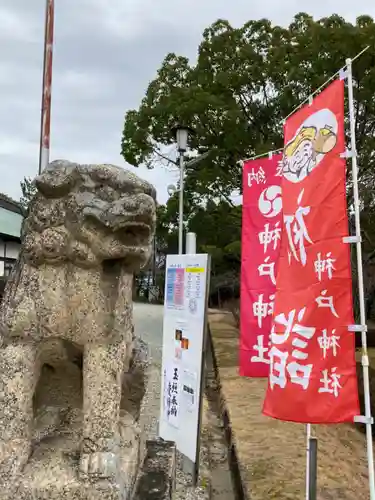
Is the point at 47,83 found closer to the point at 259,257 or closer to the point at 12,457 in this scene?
the point at 259,257

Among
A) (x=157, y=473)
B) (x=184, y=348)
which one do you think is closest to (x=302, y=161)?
(x=184, y=348)

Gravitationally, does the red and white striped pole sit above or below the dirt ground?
above

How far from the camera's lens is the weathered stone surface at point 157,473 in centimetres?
269

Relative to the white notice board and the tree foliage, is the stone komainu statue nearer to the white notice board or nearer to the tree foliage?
the white notice board

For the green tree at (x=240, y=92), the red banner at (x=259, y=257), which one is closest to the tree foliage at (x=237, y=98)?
the green tree at (x=240, y=92)

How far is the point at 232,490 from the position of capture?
4.64 meters

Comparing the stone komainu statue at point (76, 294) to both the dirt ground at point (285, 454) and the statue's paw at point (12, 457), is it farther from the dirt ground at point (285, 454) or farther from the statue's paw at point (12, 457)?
the dirt ground at point (285, 454)

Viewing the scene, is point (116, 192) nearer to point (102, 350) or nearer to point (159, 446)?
point (102, 350)

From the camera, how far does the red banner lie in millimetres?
4332

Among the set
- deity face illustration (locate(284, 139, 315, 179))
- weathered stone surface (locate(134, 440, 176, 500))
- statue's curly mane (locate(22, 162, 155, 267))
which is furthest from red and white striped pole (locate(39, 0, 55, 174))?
statue's curly mane (locate(22, 162, 155, 267))

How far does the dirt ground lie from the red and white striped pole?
4399 millimetres

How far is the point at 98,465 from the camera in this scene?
224 centimetres

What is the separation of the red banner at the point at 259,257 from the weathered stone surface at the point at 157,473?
1189 mm

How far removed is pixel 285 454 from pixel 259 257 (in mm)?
1820
